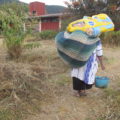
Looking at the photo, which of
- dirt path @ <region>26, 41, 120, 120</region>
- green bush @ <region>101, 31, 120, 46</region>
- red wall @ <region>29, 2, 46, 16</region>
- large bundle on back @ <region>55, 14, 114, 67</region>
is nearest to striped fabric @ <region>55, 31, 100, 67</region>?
large bundle on back @ <region>55, 14, 114, 67</region>

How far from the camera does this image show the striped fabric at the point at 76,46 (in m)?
3.81

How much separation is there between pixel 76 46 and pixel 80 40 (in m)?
0.11

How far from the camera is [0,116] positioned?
10.4ft

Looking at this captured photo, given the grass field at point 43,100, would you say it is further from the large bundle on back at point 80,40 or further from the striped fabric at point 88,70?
the large bundle on back at point 80,40

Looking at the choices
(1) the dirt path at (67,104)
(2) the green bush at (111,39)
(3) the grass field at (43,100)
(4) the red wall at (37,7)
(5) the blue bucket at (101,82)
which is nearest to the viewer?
(3) the grass field at (43,100)

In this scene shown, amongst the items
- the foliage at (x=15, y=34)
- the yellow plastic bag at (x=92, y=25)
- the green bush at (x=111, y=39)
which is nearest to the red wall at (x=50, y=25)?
the green bush at (x=111, y=39)

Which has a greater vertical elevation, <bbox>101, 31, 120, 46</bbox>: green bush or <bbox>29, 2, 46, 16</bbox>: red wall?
<bbox>29, 2, 46, 16</bbox>: red wall

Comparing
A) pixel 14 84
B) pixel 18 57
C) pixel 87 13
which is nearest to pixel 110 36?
pixel 87 13

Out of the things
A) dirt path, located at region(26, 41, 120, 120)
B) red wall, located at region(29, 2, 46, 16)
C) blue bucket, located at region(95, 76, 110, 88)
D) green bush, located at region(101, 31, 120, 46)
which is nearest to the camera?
dirt path, located at region(26, 41, 120, 120)

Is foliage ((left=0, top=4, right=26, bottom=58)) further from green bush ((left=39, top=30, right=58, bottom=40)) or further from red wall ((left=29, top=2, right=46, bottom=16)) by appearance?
red wall ((left=29, top=2, right=46, bottom=16))

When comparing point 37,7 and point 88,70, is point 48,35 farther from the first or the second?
point 37,7

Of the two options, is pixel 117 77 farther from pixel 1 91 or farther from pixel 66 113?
pixel 1 91

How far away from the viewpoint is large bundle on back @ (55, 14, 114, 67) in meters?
3.82

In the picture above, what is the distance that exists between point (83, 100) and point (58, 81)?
965 millimetres
